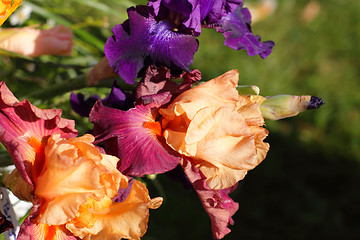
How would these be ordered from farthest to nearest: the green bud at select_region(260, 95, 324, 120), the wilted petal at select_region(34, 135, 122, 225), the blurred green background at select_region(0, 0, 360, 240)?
1. the blurred green background at select_region(0, 0, 360, 240)
2. the green bud at select_region(260, 95, 324, 120)
3. the wilted petal at select_region(34, 135, 122, 225)

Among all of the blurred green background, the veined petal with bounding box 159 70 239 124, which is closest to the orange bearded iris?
the veined petal with bounding box 159 70 239 124

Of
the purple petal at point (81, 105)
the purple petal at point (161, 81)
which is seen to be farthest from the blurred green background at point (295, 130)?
the purple petal at point (161, 81)

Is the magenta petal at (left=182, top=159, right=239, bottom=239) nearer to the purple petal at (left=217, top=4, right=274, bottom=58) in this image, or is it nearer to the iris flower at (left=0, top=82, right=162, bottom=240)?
the iris flower at (left=0, top=82, right=162, bottom=240)

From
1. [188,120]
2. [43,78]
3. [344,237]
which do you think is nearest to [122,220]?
[188,120]

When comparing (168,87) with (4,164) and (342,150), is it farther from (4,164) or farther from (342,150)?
(342,150)

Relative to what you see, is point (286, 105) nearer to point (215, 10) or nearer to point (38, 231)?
point (215, 10)

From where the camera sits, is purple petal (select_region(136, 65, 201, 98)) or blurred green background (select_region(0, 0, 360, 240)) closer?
purple petal (select_region(136, 65, 201, 98))

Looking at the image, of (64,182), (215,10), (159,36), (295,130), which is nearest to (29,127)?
(64,182)
